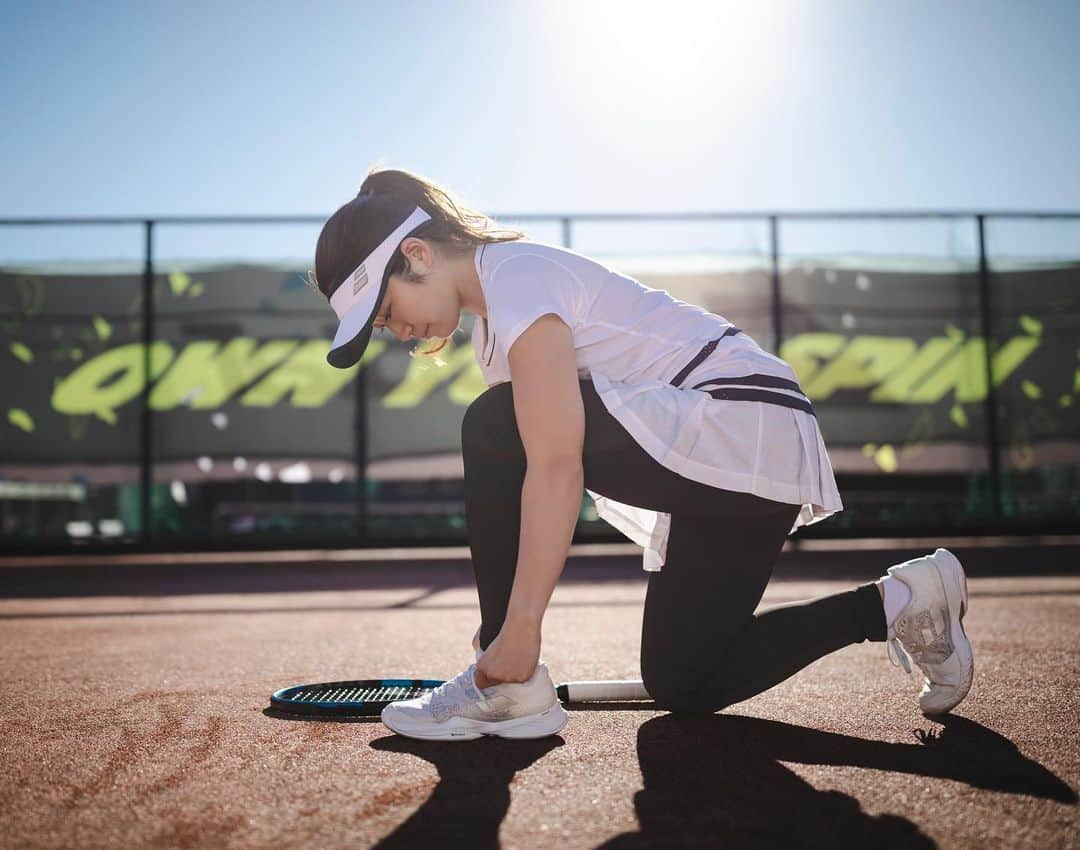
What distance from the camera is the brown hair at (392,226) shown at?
1.78 metres

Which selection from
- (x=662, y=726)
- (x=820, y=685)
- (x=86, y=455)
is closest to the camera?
(x=662, y=726)

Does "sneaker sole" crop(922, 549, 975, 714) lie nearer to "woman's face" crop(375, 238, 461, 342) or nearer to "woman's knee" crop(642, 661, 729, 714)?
"woman's knee" crop(642, 661, 729, 714)

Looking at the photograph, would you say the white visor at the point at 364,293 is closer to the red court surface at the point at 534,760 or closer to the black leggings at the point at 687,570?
the black leggings at the point at 687,570

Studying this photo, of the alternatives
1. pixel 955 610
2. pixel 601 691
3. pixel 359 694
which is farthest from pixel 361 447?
pixel 955 610

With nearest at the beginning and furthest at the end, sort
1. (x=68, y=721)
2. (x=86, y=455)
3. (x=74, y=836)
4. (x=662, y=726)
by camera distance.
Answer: (x=74, y=836) → (x=662, y=726) → (x=68, y=721) → (x=86, y=455)

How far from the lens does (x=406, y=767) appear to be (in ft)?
4.95

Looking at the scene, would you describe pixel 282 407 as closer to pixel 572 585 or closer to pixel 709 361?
pixel 572 585

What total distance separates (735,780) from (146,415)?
7680 millimetres

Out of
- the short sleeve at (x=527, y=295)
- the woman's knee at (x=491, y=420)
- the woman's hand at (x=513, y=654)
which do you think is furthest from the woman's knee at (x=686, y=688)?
the short sleeve at (x=527, y=295)

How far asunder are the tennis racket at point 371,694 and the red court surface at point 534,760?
4 centimetres

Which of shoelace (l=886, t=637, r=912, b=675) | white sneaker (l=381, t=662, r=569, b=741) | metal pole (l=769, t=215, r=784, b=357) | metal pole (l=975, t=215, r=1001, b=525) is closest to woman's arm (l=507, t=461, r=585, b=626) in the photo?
white sneaker (l=381, t=662, r=569, b=741)

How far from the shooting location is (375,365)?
836cm

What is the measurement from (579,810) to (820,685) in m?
1.19

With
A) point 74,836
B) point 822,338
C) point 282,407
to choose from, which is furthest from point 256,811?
point 822,338
